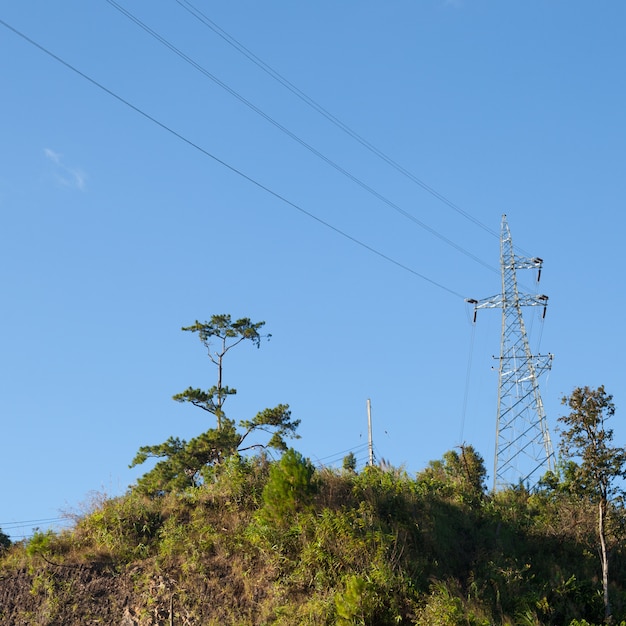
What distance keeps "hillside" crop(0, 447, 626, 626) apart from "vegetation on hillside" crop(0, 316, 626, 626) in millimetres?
37

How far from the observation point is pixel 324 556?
1947cm

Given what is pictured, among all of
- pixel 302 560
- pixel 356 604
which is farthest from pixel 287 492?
pixel 356 604

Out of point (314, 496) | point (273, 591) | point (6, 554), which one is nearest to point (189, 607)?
point (273, 591)

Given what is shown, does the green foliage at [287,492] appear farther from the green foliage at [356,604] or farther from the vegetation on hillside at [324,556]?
the green foliage at [356,604]

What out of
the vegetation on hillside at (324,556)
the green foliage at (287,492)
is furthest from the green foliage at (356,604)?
the green foliage at (287,492)

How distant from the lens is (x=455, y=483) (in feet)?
89.9

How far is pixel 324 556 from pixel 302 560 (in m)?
0.58

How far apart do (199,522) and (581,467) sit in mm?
10568

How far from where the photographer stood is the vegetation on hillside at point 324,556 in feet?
61.6

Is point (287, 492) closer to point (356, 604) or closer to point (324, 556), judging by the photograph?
point (324, 556)

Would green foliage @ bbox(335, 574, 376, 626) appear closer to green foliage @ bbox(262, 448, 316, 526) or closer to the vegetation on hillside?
the vegetation on hillside

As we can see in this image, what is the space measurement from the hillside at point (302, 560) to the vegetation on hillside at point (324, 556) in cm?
4

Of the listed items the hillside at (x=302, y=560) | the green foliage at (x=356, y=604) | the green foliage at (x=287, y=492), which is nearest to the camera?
the green foliage at (x=356, y=604)

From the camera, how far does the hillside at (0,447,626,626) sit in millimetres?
18688
